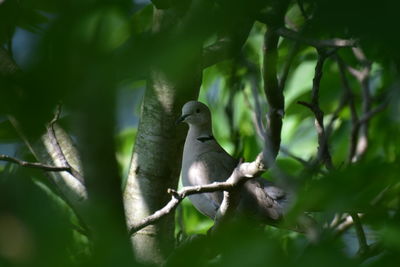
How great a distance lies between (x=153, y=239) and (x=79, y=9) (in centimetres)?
223

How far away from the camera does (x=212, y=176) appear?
3174 millimetres

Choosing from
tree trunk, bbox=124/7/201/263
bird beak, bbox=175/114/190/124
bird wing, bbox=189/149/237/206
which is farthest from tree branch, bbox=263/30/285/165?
bird wing, bbox=189/149/237/206

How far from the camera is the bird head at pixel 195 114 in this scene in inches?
111

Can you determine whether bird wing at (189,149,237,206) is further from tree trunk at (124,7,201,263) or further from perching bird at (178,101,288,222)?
tree trunk at (124,7,201,263)

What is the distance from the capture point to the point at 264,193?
121 inches

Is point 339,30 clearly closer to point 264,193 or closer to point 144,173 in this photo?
point 144,173

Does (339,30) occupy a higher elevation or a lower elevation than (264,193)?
higher

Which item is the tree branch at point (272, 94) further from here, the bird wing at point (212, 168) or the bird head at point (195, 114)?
the bird wing at point (212, 168)

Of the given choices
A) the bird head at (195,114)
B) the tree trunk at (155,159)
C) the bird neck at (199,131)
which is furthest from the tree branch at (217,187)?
the bird neck at (199,131)

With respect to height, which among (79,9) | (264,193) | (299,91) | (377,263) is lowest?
(264,193)

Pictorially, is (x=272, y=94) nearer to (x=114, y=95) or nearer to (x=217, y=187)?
(x=217, y=187)

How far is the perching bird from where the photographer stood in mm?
2984

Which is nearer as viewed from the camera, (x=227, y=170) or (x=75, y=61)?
(x=75, y=61)

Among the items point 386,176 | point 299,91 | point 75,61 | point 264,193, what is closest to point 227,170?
point 264,193
